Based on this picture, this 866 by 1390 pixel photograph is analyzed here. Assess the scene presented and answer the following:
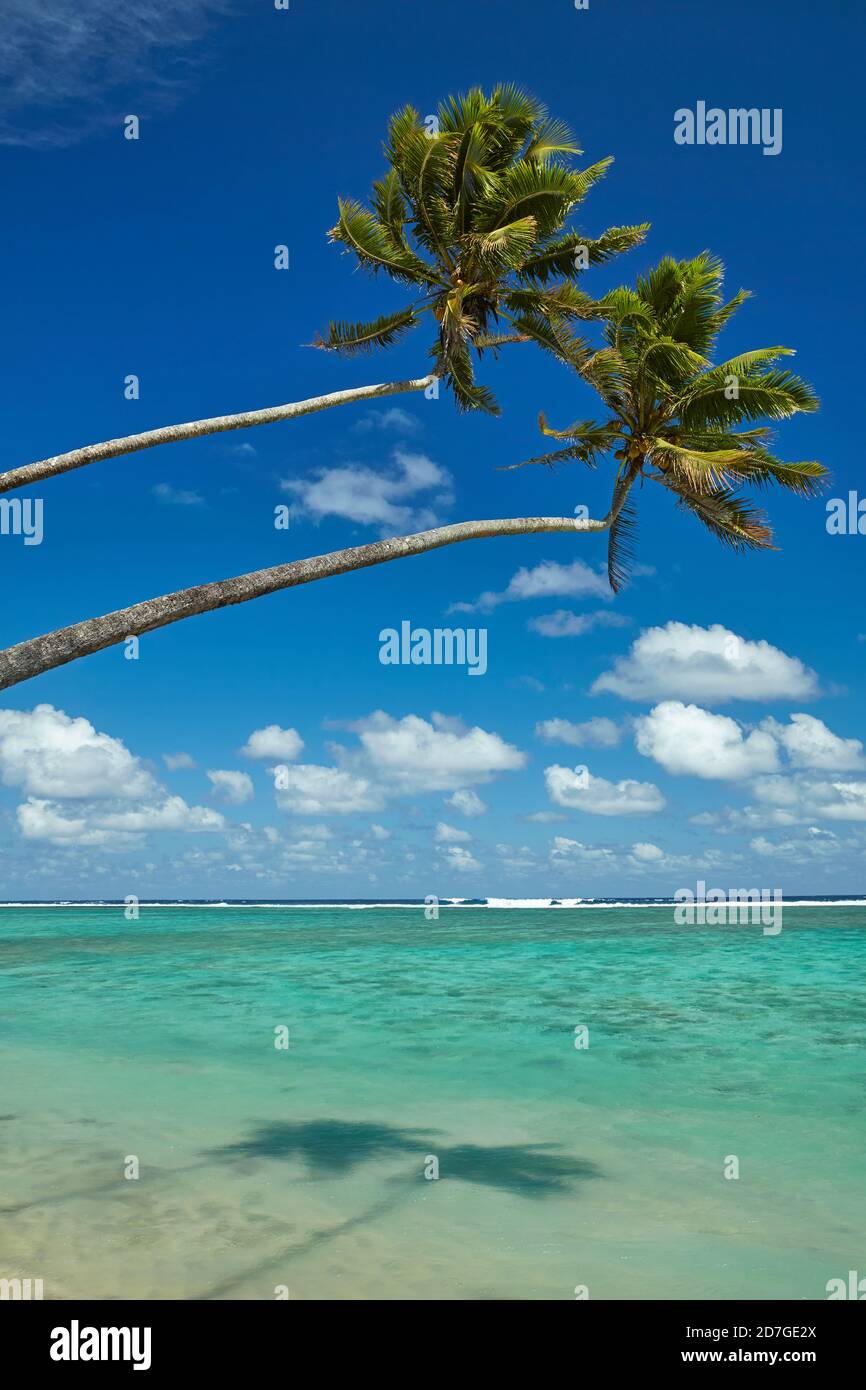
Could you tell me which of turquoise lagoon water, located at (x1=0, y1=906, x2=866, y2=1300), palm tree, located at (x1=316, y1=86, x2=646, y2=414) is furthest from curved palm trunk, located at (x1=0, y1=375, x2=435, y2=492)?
turquoise lagoon water, located at (x1=0, y1=906, x2=866, y2=1300)

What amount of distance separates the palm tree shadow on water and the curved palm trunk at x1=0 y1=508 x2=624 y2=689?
4.42 metres

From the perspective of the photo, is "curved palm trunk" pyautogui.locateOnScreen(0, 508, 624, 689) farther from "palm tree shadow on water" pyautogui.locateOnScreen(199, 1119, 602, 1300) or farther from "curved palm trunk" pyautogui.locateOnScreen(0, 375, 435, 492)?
"palm tree shadow on water" pyautogui.locateOnScreen(199, 1119, 602, 1300)

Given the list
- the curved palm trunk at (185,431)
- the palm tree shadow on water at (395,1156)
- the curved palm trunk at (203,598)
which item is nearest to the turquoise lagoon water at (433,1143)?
the palm tree shadow on water at (395,1156)

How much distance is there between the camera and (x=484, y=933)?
4709 centimetres

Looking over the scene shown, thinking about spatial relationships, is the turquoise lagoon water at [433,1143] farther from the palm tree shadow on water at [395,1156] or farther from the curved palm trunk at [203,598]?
the curved palm trunk at [203,598]

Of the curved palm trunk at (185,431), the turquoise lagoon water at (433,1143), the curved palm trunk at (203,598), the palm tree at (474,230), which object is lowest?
the turquoise lagoon water at (433,1143)

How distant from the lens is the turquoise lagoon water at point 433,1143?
6.47m

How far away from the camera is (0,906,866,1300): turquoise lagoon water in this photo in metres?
6.47

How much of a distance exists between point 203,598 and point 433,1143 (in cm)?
567

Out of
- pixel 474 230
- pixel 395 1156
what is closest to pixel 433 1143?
pixel 395 1156

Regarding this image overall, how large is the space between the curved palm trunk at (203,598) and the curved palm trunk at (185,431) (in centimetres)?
238

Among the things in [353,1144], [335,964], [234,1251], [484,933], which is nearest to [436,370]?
[353,1144]

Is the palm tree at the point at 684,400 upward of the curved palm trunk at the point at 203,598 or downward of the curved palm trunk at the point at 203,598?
upward
